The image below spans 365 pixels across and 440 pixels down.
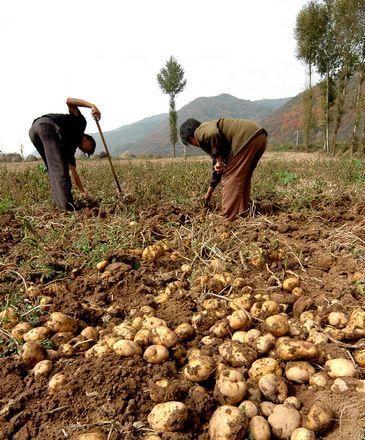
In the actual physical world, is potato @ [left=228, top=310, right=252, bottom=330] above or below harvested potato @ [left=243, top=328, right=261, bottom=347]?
above

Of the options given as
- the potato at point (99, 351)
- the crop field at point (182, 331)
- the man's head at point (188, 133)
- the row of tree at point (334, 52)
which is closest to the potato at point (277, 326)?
the crop field at point (182, 331)

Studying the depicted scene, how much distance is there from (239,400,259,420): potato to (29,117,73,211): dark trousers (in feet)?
10.3

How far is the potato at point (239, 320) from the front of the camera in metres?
1.96

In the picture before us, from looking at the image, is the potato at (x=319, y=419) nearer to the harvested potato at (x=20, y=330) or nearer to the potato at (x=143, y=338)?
the potato at (x=143, y=338)

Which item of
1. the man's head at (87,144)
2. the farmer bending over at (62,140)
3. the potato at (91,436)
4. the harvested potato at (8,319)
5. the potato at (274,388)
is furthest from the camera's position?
the man's head at (87,144)

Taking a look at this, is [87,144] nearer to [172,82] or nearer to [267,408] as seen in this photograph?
[267,408]

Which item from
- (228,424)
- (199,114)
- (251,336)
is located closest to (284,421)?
(228,424)

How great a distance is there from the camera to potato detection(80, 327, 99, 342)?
6.44ft

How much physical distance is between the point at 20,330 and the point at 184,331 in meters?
0.90

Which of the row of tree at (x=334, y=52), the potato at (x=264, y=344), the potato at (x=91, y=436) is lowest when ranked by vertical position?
the potato at (x=264, y=344)

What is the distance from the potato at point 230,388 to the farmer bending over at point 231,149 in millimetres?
2295

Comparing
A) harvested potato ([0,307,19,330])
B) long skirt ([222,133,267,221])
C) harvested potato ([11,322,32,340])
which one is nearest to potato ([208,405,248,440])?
harvested potato ([11,322,32,340])

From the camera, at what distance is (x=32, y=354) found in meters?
1.78

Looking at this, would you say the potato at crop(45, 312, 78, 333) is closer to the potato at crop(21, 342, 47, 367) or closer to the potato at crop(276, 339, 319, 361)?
the potato at crop(21, 342, 47, 367)
